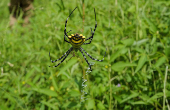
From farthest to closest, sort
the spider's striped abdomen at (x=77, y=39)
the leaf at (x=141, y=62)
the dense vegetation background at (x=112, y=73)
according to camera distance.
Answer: the dense vegetation background at (x=112, y=73), the leaf at (x=141, y=62), the spider's striped abdomen at (x=77, y=39)

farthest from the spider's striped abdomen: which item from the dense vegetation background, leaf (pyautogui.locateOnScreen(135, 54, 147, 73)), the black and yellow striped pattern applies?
leaf (pyautogui.locateOnScreen(135, 54, 147, 73))

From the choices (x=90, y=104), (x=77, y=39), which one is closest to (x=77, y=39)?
(x=77, y=39)

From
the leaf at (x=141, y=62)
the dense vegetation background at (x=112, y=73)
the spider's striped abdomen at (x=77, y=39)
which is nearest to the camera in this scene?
the spider's striped abdomen at (x=77, y=39)

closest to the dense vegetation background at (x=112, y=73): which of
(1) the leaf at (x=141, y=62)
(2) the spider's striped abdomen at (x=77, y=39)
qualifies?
(1) the leaf at (x=141, y=62)

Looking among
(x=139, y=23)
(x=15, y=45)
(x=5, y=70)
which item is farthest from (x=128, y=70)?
(x=15, y=45)

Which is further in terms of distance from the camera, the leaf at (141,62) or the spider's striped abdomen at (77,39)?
the leaf at (141,62)

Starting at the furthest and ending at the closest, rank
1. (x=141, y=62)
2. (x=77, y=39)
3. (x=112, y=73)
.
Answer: (x=112, y=73) → (x=141, y=62) → (x=77, y=39)

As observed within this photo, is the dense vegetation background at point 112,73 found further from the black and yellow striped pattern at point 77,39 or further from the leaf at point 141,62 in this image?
the black and yellow striped pattern at point 77,39

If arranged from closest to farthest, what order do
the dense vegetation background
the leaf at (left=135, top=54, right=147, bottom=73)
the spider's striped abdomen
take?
the spider's striped abdomen → the leaf at (left=135, top=54, right=147, bottom=73) → the dense vegetation background

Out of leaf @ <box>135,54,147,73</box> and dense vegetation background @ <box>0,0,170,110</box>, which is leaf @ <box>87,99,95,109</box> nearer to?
dense vegetation background @ <box>0,0,170,110</box>

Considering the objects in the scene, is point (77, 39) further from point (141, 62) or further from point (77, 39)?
point (141, 62)

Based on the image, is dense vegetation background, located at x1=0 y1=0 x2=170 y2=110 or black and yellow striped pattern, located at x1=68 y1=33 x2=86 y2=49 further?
dense vegetation background, located at x1=0 y1=0 x2=170 y2=110

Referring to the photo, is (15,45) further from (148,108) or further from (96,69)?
(148,108)
